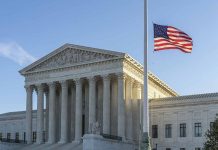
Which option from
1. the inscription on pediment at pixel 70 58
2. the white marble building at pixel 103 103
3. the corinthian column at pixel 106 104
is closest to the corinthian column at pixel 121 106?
the white marble building at pixel 103 103

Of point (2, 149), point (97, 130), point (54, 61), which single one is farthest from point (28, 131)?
point (97, 130)

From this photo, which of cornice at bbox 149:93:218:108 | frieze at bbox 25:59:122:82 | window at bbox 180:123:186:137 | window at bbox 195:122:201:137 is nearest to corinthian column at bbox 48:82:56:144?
frieze at bbox 25:59:122:82

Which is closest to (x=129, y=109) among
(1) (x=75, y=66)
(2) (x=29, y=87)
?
(1) (x=75, y=66)

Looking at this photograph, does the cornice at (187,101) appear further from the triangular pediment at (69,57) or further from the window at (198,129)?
the triangular pediment at (69,57)

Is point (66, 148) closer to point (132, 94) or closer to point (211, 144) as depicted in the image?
point (132, 94)

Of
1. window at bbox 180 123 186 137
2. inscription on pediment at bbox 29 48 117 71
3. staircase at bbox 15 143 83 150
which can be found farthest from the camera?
window at bbox 180 123 186 137

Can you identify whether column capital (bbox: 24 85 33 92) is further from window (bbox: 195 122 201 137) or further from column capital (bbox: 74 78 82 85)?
window (bbox: 195 122 201 137)

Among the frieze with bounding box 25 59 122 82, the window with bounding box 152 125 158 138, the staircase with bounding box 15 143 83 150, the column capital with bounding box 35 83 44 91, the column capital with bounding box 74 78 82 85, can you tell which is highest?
the frieze with bounding box 25 59 122 82

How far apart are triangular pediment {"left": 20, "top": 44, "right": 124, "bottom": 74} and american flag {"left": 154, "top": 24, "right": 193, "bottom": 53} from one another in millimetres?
34323

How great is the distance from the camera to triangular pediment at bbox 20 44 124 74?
244 feet

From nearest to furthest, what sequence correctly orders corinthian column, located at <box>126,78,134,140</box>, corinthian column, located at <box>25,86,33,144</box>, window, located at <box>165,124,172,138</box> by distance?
corinthian column, located at <box>126,78,134,140</box> → window, located at <box>165,124,172,138</box> → corinthian column, located at <box>25,86,33,144</box>

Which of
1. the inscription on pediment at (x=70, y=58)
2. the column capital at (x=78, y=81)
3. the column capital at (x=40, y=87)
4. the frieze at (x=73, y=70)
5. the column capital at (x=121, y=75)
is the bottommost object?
the column capital at (x=40, y=87)

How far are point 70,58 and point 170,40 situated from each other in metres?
42.7

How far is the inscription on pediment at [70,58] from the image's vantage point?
75.4 m
